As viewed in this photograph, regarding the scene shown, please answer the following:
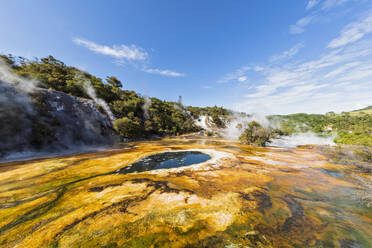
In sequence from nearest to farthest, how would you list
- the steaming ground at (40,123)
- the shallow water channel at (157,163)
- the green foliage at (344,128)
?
the shallow water channel at (157,163), the steaming ground at (40,123), the green foliage at (344,128)

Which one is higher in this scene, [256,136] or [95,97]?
[95,97]

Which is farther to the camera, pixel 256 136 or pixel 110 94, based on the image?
pixel 110 94

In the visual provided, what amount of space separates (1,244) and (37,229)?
612 mm

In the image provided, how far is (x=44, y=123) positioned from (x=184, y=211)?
23.0 m

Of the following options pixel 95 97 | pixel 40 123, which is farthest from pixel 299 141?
pixel 95 97

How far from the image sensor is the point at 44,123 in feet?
51.5

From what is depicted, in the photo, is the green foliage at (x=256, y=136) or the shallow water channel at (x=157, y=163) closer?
the shallow water channel at (x=157, y=163)

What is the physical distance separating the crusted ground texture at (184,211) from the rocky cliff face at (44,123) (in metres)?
9.64

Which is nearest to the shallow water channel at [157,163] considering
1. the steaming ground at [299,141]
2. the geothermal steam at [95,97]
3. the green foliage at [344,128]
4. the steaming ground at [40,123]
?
the steaming ground at [40,123]

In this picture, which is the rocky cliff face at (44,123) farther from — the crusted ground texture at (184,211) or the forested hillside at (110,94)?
the crusted ground texture at (184,211)

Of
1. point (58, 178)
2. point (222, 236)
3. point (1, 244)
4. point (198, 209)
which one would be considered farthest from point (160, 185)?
point (58, 178)

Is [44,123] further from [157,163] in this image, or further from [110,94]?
[110,94]

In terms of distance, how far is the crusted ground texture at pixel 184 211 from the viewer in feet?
10.2

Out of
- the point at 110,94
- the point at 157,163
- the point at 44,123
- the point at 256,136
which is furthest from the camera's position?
the point at 110,94
